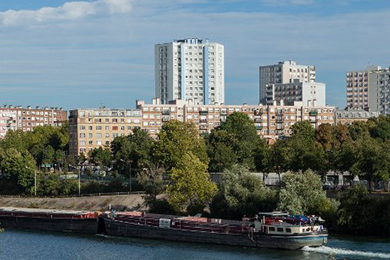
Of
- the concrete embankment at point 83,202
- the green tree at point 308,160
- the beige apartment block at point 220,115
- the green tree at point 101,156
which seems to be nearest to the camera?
the green tree at point 308,160

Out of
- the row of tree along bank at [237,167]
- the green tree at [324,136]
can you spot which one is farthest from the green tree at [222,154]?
the green tree at [324,136]

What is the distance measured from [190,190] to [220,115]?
90.2m

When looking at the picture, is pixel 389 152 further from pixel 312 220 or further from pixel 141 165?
pixel 141 165

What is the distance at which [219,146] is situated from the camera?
130000 mm

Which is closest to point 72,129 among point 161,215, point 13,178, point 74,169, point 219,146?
point 74,169

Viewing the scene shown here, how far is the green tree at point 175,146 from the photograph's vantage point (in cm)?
12319

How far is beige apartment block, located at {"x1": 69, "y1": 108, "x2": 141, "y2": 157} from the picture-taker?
173500 mm

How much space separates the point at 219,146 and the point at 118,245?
48014mm

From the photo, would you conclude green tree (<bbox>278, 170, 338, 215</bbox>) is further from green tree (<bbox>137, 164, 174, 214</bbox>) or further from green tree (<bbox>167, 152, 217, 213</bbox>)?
green tree (<bbox>137, 164, 174, 214</bbox>)

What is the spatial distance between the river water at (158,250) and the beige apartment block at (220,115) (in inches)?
3669

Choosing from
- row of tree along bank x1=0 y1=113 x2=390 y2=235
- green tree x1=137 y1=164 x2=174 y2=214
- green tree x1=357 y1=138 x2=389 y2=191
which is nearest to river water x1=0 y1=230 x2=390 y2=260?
row of tree along bank x1=0 y1=113 x2=390 y2=235

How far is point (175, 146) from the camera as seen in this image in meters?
124

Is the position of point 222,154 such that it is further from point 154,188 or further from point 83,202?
point 83,202

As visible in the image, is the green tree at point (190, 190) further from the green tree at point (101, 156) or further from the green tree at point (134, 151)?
the green tree at point (101, 156)
